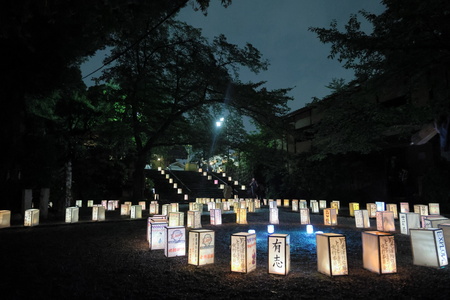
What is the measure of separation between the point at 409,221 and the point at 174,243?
17.7 feet

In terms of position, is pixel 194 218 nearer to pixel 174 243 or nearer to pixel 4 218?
pixel 174 243

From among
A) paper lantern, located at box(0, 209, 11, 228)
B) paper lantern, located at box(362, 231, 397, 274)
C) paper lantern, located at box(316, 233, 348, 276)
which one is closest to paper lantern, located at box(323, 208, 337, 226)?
paper lantern, located at box(362, 231, 397, 274)

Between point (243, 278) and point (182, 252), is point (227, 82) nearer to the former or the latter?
point (182, 252)

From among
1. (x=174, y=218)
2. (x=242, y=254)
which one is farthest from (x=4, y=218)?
(x=242, y=254)

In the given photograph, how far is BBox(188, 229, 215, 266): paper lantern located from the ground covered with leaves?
4.3 inches

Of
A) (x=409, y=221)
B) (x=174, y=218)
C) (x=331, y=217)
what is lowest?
(x=331, y=217)

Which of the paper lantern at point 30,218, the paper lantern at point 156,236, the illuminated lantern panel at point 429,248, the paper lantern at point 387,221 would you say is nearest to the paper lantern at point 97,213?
the paper lantern at point 30,218

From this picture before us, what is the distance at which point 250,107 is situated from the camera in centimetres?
1334

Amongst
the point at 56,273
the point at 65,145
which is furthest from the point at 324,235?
the point at 65,145

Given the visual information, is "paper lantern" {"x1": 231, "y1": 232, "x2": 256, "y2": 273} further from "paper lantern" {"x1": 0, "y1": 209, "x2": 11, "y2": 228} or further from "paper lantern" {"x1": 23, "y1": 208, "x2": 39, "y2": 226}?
"paper lantern" {"x1": 0, "y1": 209, "x2": 11, "y2": 228}

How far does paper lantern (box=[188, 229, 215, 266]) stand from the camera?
4.21 metres

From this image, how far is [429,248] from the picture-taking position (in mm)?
3996

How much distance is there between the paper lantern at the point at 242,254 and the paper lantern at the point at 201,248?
0.54m

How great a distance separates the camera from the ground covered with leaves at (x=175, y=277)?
310 centimetres
